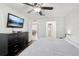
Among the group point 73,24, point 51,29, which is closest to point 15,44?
point 51,29

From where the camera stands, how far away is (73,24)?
223 cm

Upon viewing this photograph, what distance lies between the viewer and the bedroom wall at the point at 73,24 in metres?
2.18

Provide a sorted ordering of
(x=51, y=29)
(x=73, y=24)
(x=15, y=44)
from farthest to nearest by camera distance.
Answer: (x=15, y=44), (x=73, y=24), (x=51, y=29)

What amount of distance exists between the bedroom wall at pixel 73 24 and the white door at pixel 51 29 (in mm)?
339

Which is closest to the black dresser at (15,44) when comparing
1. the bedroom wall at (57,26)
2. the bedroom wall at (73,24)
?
the bedroom wall at (57,26)

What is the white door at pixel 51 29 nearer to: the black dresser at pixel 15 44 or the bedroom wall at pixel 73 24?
the bedroom wall at pixel 73 24

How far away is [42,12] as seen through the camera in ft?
7.58

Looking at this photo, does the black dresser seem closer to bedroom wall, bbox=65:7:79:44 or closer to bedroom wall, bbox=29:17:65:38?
bedroom wall, bbox=29:17:65:38

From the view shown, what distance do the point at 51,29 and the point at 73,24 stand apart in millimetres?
570

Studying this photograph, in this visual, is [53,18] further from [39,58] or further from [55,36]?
[39,58]

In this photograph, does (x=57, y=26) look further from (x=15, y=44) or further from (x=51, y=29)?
(x=15, y=44)

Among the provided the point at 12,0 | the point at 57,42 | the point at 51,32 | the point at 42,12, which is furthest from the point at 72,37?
the point at 12,0

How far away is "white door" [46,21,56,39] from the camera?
204 centimetres

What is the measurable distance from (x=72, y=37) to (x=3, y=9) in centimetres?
166
